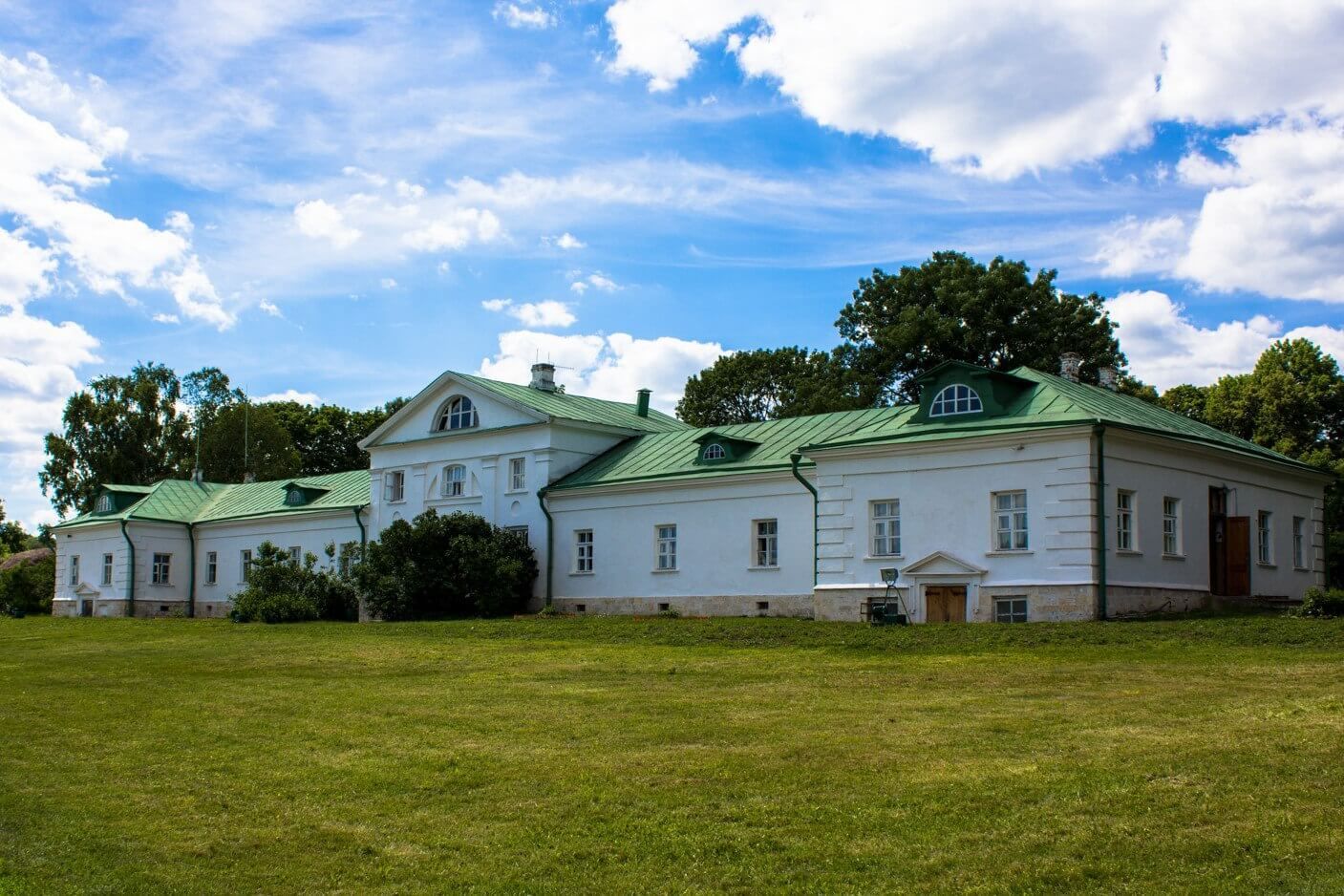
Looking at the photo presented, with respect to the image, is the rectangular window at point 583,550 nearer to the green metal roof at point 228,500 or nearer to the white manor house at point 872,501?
the white manor house at point 872,501

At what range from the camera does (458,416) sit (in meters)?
37.8

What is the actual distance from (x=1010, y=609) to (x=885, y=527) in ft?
10.2

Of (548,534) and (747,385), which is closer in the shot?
(548,534)

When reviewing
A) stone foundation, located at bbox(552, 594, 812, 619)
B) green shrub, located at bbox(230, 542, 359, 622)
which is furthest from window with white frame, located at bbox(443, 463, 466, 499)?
stone foundation, located at bbox(552, 594, 812, 619)

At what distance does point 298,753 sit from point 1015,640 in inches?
456

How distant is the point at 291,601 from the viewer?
124ft

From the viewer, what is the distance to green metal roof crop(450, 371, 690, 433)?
3616 centimetres

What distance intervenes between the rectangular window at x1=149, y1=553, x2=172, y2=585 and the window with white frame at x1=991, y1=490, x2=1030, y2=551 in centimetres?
3492

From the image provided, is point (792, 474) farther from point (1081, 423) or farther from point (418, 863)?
point (418, 863)

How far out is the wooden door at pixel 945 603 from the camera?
24875mm

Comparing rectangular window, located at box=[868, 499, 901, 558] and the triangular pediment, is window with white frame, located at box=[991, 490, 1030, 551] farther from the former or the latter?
rectangular window, located at box=[868, 499, 901, 558]

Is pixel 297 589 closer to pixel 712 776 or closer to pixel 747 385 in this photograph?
pixel 747 385

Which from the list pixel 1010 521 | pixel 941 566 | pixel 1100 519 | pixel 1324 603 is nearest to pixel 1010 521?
pixel 1010 521

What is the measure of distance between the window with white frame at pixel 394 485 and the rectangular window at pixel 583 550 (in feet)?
24.5
